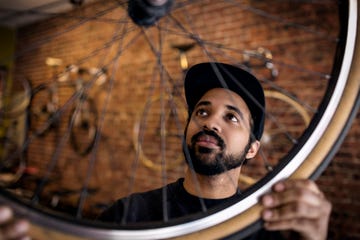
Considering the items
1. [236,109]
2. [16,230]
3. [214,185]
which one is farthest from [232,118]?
[16,230]

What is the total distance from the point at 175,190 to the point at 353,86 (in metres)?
0.45

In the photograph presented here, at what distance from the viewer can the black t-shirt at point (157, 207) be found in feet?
2.38

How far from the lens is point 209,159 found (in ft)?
2.51

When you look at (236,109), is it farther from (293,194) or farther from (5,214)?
(5,214)

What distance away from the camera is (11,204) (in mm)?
502

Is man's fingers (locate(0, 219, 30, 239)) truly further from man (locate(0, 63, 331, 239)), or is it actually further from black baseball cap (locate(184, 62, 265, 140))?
black baseball cap (locate(184, 62, 265, 140))

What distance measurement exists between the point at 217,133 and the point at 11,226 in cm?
46

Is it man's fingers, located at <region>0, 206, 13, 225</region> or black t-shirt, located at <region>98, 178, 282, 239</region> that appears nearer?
man's fingers, located at <region>0, 206, 13, 225</region>

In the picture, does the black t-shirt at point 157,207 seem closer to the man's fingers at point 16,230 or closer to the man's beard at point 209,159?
the man's beard at point 209,159

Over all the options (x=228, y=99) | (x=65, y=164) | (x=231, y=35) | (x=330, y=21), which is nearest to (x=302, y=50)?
(x=330, y=21)

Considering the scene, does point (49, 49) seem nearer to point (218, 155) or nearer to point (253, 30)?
point (253, 30)

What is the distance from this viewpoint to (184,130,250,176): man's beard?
2.50 feet

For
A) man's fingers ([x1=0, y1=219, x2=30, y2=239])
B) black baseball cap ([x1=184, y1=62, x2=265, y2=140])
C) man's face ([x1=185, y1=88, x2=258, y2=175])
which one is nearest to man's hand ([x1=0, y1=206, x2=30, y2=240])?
man's fingers ([x1=0, y1=219, x2=30, y2=239])

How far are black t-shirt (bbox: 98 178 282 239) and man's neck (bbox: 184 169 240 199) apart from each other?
1cm
